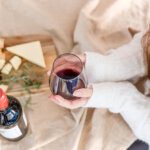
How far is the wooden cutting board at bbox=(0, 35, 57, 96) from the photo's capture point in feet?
2.58

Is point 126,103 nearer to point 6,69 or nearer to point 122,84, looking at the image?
point 122,84

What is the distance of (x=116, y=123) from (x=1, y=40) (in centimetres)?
35

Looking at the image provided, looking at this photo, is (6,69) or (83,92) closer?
(83,92)

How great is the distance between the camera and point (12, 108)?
2.24 ft

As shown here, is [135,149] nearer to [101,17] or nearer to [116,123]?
[116,123]

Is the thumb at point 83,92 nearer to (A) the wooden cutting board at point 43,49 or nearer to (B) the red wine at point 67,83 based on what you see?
(B) the red wine at point 67,83

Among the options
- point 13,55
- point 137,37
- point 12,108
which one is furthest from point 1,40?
point 137,37

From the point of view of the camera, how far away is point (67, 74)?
2.27 feet

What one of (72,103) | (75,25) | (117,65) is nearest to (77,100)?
(72,103)

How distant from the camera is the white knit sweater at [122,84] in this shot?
28.4 inches

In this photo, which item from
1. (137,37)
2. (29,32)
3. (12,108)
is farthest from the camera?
(29,32)

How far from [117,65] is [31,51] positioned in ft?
0.72

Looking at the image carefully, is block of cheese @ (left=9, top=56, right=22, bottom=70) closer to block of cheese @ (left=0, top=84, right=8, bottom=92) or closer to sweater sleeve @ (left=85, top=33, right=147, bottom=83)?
block of cheese @ (left=0, top=84, right=8, bottom=92)

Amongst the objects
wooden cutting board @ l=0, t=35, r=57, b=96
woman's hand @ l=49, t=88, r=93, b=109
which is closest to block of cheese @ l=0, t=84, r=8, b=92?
wooden cutting board @ l=0, t=35, r=57, b=96
